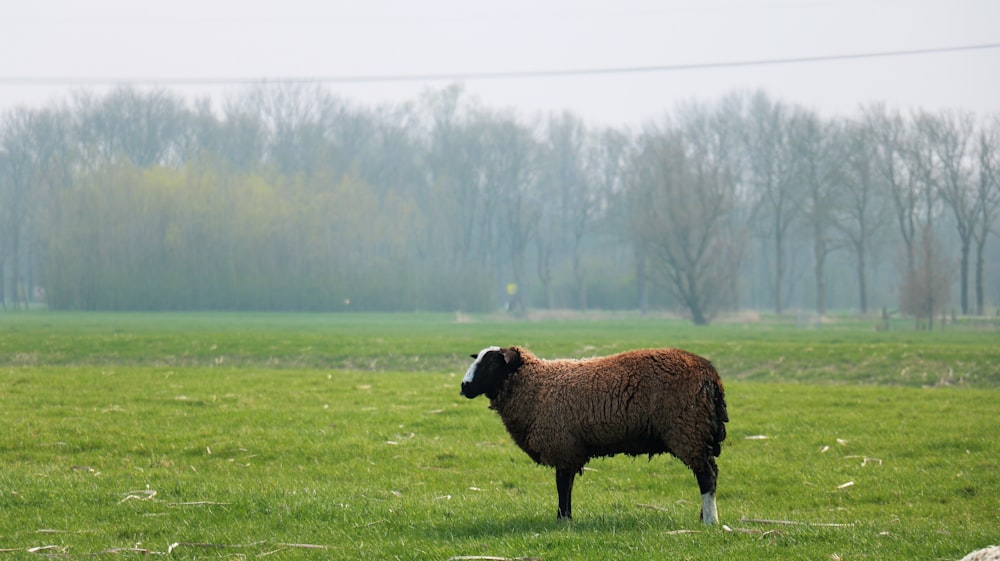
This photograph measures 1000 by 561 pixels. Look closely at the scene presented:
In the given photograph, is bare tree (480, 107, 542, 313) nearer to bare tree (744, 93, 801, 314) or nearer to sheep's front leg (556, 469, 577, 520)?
bare tree (744, 93, 801, 314)

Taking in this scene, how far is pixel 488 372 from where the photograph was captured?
36.8 ft

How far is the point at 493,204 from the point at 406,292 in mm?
17040

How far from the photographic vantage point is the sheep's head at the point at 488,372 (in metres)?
11.1

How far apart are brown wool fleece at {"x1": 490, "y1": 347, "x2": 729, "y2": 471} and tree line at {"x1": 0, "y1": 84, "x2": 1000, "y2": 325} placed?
57141 mm

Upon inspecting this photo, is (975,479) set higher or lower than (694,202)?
lower

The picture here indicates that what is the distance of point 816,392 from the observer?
2403 centimetres

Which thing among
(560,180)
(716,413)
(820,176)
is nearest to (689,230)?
(820,176)

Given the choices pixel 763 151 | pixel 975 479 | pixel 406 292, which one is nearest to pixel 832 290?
pixel 763 151

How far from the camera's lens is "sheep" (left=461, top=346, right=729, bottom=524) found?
34.0 feet

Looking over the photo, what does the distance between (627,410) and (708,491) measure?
3.91 feet

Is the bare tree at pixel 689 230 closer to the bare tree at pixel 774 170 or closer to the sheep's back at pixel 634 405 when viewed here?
the bare tree at pixel 774 170

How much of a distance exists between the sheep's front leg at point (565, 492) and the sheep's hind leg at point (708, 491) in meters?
1.40

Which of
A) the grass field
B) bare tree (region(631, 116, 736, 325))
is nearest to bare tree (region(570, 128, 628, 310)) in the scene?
bare tree (region(631, 116, 736, 325))

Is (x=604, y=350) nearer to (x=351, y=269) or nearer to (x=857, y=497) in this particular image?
(x=857, y=497)
